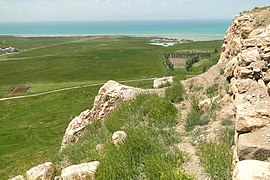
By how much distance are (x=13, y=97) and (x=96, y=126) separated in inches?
2485

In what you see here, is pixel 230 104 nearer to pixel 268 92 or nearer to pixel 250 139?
pixel 268 92

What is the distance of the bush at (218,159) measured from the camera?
8688mm

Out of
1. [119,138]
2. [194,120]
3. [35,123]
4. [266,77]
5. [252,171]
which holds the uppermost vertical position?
[266,77]

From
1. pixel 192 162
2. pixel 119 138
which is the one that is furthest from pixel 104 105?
pixel 192 162

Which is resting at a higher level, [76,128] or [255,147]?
[255,147]

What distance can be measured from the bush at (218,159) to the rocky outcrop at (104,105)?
11.9m

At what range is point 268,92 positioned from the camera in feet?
35.0

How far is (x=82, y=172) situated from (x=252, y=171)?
5.95 m

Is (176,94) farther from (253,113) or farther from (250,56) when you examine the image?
(253,113)

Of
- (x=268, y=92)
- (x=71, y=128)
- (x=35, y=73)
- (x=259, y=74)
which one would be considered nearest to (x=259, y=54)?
(x=259, y=74)

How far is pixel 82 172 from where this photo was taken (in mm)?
10641

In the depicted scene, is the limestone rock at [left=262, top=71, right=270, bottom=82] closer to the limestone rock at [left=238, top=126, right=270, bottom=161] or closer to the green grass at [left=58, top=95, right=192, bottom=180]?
the limestone rock at [left=238, top=126, right=270, bottom=161]

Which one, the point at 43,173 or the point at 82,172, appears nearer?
the point at 82,172

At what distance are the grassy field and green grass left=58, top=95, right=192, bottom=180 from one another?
18.2 ft
